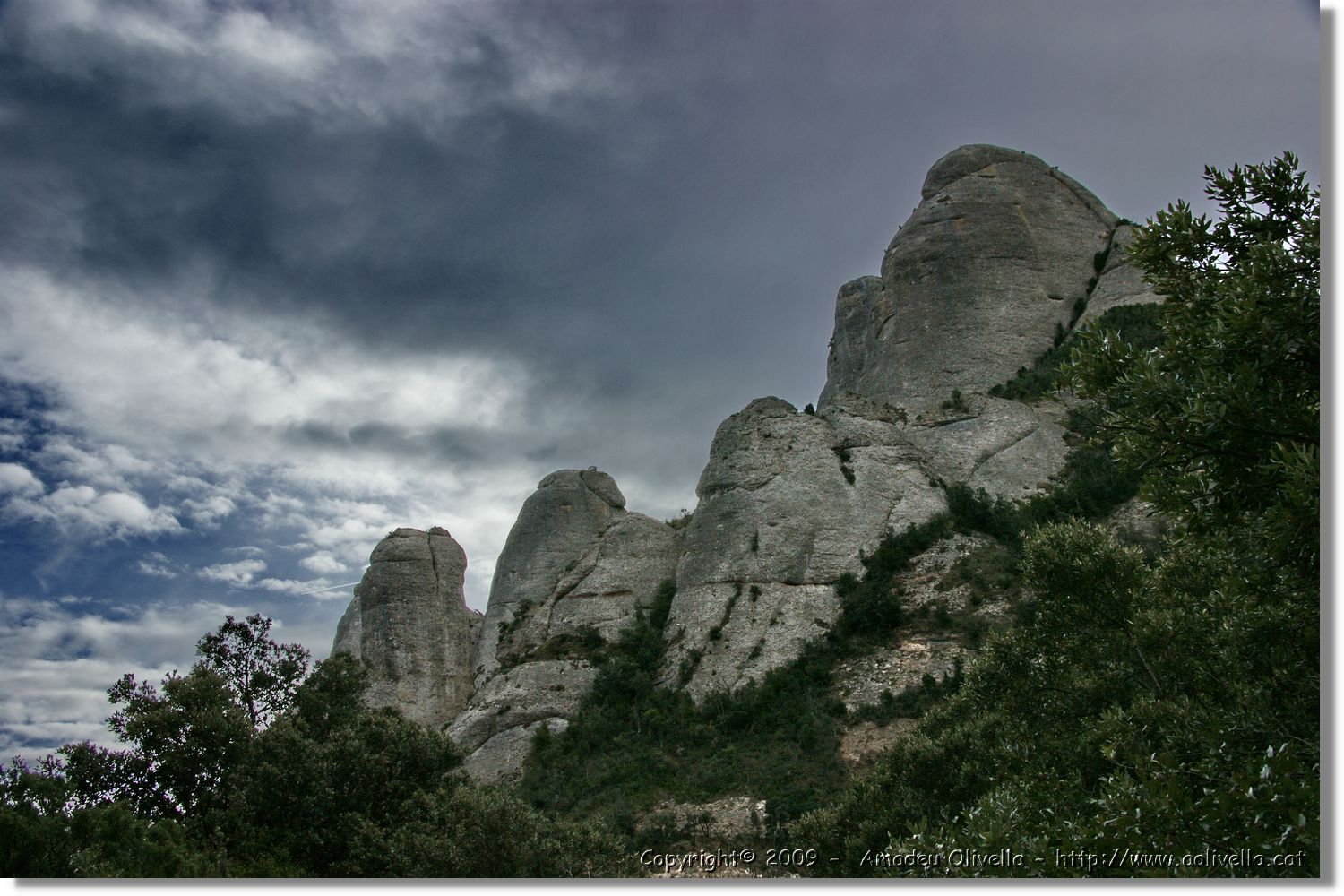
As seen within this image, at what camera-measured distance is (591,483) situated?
179ft

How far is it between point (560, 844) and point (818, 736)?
13.4 meters

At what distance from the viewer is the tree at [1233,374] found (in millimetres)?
7855

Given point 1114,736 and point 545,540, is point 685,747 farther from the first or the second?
point 545,540

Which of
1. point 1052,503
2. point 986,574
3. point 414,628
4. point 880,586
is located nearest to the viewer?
point 986,574

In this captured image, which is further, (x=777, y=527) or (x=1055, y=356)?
(x=1055, y=356)

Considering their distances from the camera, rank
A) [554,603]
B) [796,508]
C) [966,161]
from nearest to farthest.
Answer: [796,508], [554,603], [966,161]

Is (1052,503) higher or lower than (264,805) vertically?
higher

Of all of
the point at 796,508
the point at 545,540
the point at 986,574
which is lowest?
the point at 986,574

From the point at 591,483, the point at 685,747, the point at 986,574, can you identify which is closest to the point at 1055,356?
the point at 986,574

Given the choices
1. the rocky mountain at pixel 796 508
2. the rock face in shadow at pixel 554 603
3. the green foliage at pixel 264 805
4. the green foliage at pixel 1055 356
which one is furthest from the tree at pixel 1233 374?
the green foliage at pixel 1055 356

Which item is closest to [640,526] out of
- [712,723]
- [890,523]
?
[890,523]

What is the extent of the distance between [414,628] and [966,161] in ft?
160

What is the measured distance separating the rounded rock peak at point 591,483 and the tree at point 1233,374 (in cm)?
4564

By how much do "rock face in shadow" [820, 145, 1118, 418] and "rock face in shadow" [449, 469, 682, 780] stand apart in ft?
52.0
